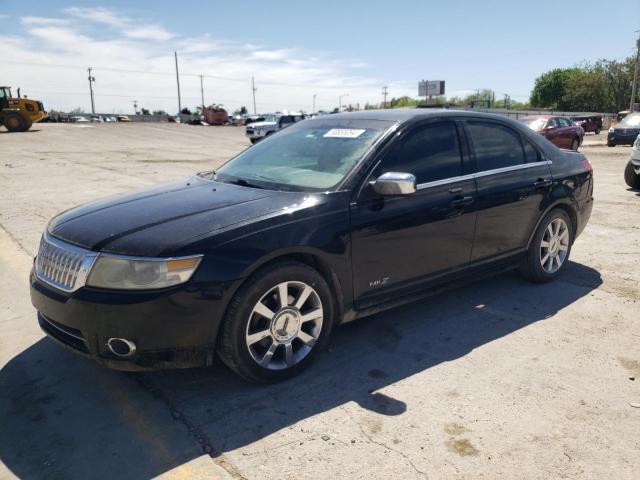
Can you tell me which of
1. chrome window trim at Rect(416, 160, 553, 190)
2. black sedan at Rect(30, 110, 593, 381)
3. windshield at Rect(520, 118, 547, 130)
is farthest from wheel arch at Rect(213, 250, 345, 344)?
windshield at Rect(520, 118, 547, 130)

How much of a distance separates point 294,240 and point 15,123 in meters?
34.0

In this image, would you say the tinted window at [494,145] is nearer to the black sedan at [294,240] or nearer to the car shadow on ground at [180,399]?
the black sedan at [294,240]

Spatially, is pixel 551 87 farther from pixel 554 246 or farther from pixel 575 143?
pixel 554 246

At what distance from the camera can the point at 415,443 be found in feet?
8.51

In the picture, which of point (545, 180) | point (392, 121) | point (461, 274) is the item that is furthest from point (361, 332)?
point (545, 180)

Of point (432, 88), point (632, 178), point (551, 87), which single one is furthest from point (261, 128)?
point (551, 87)

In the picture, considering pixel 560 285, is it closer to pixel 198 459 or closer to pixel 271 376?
pixel 271 376

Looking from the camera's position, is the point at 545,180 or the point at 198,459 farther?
the point at 545,180

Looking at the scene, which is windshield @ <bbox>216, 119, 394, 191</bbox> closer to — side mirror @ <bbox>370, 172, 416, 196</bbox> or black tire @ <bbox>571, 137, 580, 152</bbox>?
side mirror @ <bbox>370, 172, 416, 196</bbox>

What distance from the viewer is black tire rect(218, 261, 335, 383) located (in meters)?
2.88

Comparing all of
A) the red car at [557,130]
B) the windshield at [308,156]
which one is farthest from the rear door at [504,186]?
the red car at [557,130]

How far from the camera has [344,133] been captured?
3918 millimetres

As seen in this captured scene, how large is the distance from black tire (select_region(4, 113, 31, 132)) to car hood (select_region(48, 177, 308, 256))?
32416 mm

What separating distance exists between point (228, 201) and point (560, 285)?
3279mm
